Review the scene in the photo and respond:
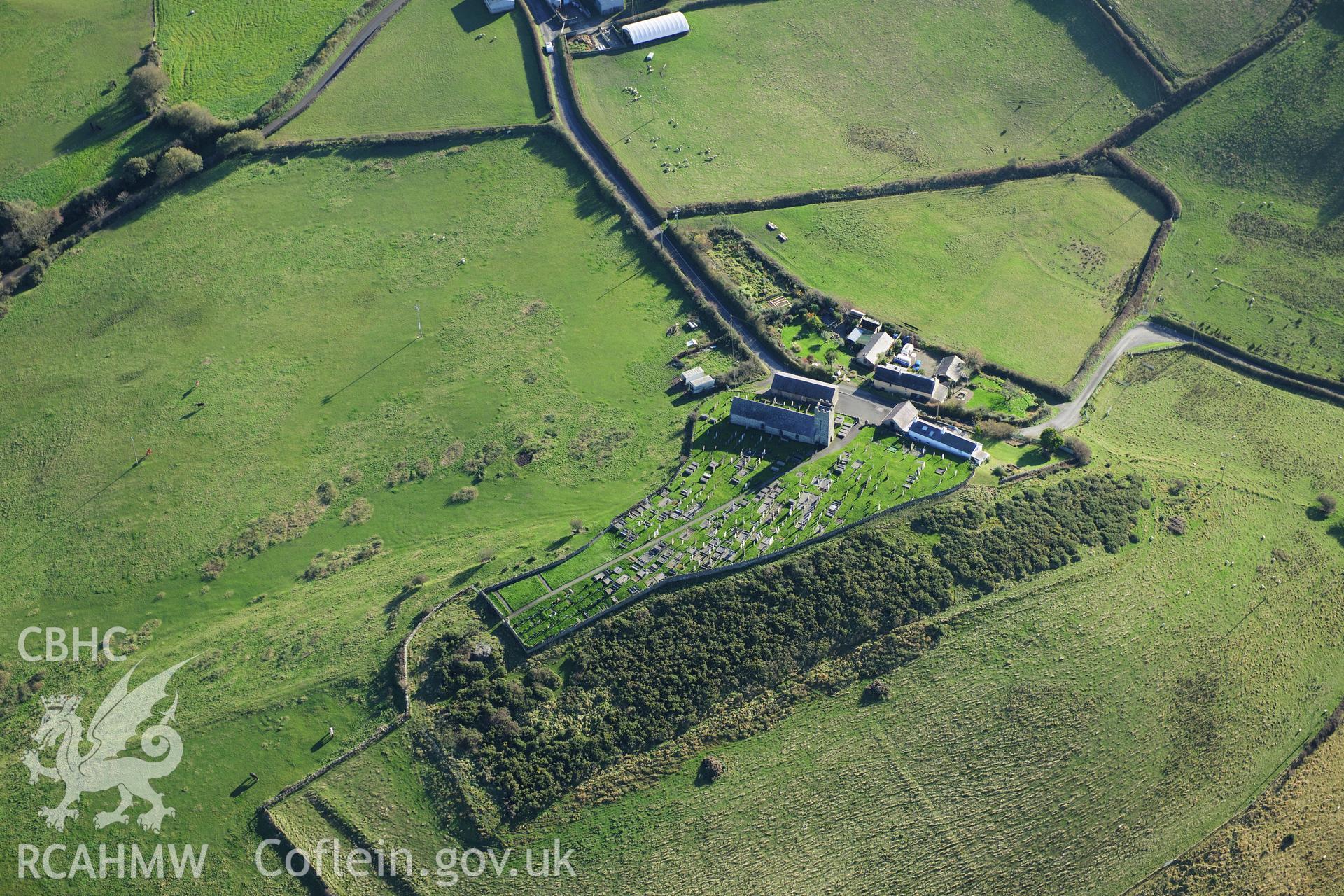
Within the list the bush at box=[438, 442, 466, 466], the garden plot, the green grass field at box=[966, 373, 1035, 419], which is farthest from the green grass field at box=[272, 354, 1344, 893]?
the bush at box=[438, 442, 466, 466]

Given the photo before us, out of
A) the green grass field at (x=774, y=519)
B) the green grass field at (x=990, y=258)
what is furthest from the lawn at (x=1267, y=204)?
the green grass field at (x=774, y=519)

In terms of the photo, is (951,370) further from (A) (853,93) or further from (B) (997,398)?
(A) (853,93)

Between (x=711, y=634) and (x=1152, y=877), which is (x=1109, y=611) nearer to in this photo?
(x=1152, y=877)

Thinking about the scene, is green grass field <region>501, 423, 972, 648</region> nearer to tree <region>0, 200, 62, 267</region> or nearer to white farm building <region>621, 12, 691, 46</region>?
white farm building <region>621, 12, 691, 46</region>

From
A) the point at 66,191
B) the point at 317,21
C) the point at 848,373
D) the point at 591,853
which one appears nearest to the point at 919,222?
the point at 848,373

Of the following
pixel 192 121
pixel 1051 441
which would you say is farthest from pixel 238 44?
pixel 1051 441

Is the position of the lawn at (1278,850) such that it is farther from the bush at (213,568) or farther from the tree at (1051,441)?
the bush at (213,568)
